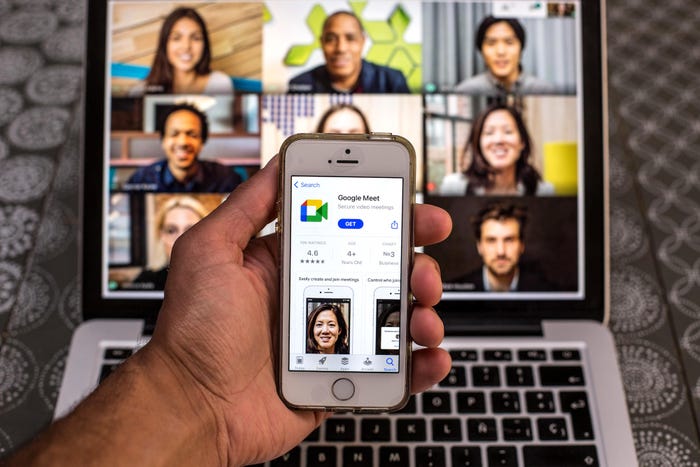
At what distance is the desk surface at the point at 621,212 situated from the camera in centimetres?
56

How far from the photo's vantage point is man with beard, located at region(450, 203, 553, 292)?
59 centimetres

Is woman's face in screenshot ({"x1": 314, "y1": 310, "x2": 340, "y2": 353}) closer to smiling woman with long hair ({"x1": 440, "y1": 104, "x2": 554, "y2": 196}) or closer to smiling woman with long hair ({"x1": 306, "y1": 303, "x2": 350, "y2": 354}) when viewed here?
smiling woman with long hair ({"x1": 306, "y1": 303, "x2": 350, "y2": 354})

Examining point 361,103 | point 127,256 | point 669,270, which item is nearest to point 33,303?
point 127,256

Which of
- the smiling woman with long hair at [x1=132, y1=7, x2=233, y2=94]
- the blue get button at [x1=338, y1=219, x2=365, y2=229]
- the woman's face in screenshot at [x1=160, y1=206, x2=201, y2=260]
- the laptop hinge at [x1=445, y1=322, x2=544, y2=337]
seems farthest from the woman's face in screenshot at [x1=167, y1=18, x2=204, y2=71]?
the laptop hinge at [x1=445, y1=322, x2=544, y2=337]

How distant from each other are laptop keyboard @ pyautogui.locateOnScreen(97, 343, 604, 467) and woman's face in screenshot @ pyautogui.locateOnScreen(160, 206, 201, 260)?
5.0 inches

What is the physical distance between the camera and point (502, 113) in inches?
23.8

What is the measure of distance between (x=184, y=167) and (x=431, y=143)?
231 millimetres

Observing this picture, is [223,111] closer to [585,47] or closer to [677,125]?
[585,47]

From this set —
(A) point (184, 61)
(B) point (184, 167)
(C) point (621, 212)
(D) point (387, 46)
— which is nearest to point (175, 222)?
(B) point (184, 167)

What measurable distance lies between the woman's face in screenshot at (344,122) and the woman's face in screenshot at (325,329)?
0.20m

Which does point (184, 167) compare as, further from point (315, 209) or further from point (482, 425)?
point (482, 425)

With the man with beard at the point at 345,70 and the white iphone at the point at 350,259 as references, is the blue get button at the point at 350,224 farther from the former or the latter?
the man with beard at the point at 345,70

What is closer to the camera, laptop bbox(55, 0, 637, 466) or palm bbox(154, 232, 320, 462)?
palm bbox(154, 232, 320, 462)

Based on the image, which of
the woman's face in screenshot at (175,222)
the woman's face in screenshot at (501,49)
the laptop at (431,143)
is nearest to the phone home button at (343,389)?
the laptop at (431,143)
